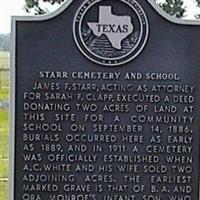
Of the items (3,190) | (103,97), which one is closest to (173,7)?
(3,190)

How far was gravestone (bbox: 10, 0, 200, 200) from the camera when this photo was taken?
437 centimetres

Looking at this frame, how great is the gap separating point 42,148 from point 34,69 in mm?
517

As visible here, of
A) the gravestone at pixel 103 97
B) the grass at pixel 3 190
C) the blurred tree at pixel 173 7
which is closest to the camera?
the gravestone at pixel 103 97

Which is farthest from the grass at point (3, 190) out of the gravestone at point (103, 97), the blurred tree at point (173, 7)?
the blurred tree at point (173, 7)

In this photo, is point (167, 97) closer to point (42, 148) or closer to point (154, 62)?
point (154, 62)

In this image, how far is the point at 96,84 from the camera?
4.39 meters

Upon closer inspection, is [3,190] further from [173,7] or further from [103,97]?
[103,97]

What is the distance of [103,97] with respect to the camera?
14.4ft

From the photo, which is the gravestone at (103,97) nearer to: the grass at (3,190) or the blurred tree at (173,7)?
the grass at (3,190)

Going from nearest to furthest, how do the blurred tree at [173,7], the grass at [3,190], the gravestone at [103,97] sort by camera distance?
1. the gravestone at [103,97]
2. the grass at [3,190]
3. the blurred tree at [173,7]

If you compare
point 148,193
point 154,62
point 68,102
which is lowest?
point 148,193

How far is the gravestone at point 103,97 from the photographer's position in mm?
4371

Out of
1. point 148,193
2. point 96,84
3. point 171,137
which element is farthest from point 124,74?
point 148,193

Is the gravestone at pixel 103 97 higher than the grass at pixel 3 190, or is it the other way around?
the gravestone at pixel 103 97
